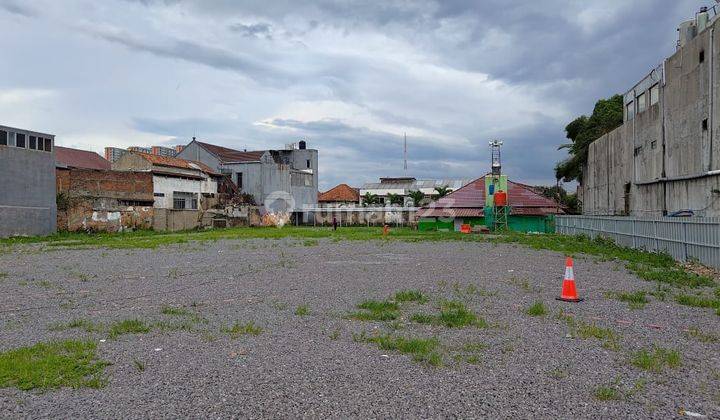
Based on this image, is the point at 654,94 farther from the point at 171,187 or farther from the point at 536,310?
the point at 171,187

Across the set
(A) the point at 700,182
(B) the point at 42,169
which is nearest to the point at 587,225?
(A) the point at 700,182

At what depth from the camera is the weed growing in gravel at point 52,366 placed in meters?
5.01

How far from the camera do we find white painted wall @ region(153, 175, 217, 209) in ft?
168

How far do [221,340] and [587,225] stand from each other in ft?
93.5

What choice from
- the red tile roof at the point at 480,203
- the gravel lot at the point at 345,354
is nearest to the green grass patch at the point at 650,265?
the gravel lot at the point at 345,354

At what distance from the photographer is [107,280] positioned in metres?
13.0

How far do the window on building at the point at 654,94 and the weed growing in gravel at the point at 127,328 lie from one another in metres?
25.2

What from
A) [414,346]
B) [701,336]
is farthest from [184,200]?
[701,336]

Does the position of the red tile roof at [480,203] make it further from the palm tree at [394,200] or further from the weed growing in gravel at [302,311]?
the weed growing in gravel at [302,311]

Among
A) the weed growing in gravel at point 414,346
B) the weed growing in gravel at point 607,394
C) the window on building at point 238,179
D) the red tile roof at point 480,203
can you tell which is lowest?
the weed growing in gravel at point 607,394

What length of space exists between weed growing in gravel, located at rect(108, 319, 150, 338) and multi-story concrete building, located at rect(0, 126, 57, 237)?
3108 cm

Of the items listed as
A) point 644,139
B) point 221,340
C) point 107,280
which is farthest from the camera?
point 644,139

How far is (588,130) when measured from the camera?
155 feet

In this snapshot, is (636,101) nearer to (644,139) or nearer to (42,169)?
(644,139)
